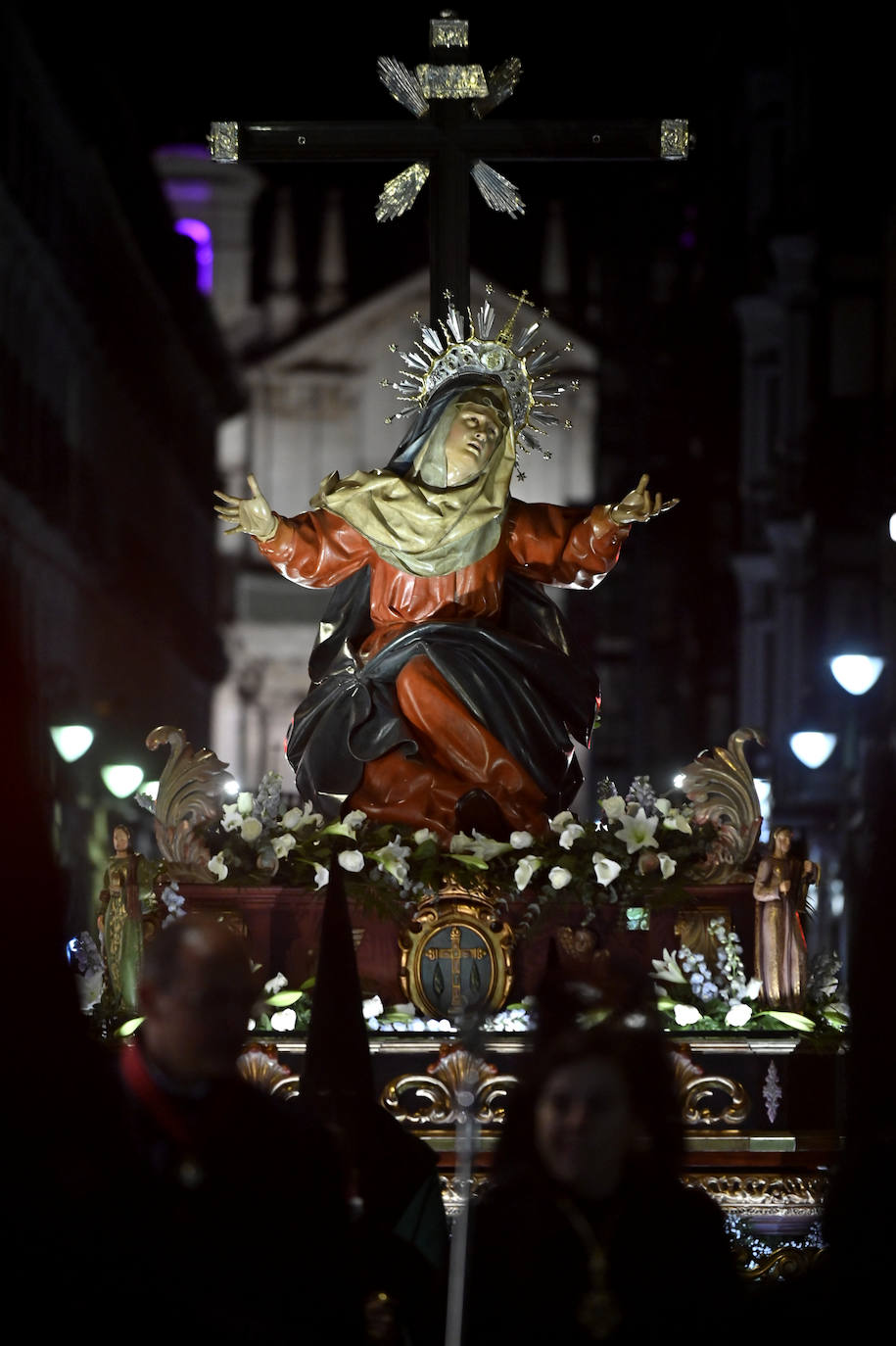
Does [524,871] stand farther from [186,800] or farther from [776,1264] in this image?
[776,1264]

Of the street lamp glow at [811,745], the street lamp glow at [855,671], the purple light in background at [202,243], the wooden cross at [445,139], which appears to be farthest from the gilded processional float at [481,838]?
the purple light in background at [202,243]

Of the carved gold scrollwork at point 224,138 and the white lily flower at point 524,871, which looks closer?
the white lily flower at point 524,871

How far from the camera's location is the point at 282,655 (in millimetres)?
43188

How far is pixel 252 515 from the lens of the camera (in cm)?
1053

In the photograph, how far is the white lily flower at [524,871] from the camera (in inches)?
366

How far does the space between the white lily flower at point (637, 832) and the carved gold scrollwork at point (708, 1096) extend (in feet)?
3.11

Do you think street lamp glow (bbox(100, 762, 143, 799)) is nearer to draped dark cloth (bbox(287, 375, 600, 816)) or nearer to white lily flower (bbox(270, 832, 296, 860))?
draped dark cloth (bbox(287, 375, 600, 816))

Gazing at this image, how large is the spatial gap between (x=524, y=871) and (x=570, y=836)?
32 centimetres

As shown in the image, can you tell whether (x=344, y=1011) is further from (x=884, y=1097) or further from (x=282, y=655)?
(x=282, y=655)

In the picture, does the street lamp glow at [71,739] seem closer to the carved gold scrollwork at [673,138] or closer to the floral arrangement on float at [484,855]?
the carved gold scrollwork at [673,138]

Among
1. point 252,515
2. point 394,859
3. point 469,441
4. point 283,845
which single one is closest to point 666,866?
point 394,859

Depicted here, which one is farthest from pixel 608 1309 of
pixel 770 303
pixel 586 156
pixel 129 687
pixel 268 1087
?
pixel 770 303

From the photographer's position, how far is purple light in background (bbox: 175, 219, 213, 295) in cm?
4462

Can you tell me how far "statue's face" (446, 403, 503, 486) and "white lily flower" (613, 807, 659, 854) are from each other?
176 cm
